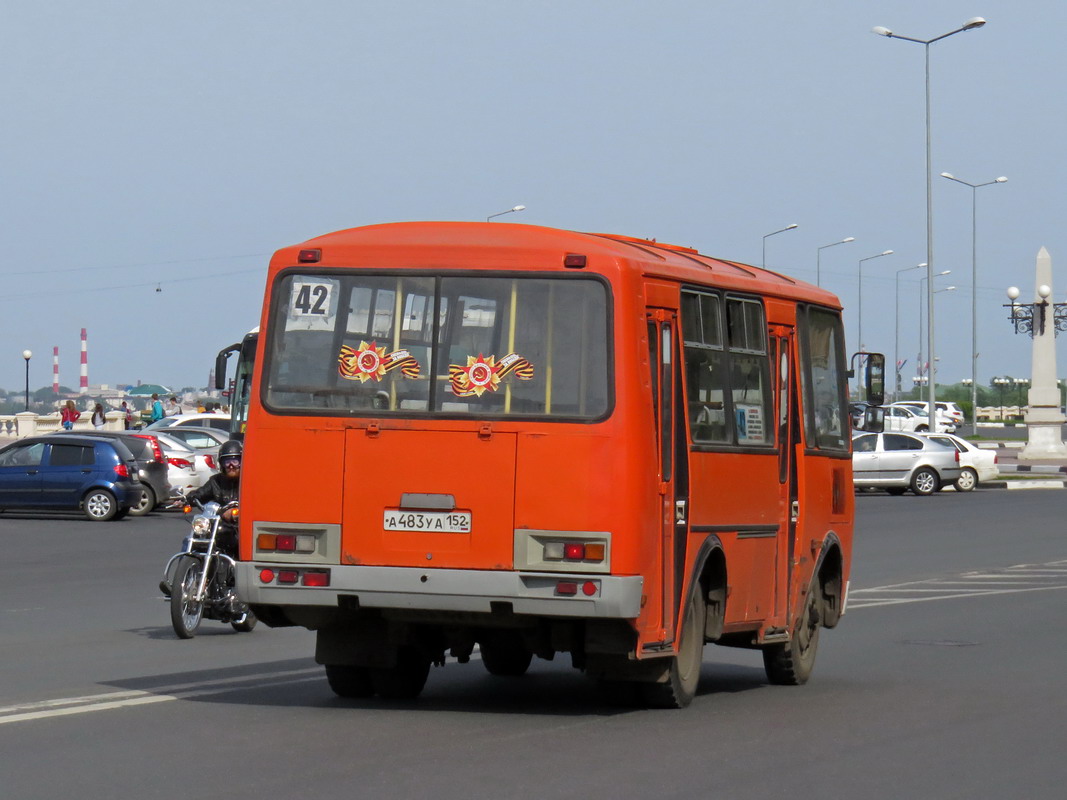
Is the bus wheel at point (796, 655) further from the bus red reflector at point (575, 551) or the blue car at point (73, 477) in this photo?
the blue car at point (73, 477)

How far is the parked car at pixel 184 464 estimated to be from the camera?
34.6 metres

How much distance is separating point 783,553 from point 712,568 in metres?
1.18

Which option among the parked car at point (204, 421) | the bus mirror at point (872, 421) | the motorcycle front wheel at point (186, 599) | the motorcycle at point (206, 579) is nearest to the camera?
the bus mirror at point (872, 421)

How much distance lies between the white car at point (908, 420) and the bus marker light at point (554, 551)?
6039 cm

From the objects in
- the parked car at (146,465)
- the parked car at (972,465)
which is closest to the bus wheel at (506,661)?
the parked car at (146,465)

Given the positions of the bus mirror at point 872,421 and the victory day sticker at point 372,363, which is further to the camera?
the bus mirror at point 872,421

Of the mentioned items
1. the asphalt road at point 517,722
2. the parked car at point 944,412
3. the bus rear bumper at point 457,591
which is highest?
the parked car at point 944,412

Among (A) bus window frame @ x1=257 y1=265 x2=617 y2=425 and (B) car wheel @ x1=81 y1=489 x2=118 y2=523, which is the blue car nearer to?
(B) car wheel @ x1=81 y1=489 x2=118 y2=523

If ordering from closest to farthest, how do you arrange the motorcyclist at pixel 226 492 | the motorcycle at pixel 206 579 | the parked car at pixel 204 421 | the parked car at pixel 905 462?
the motorcycle at pixel 206 579 → the motorcyclist at pixel 226 492 → the parked car at pixel 204 421 → the parked car at pixel 905 462

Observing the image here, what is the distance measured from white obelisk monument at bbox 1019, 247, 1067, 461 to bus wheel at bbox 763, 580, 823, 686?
45.3m

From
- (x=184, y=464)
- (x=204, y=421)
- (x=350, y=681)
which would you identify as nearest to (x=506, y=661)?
(x=350, y=681)

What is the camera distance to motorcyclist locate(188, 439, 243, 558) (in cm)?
1541

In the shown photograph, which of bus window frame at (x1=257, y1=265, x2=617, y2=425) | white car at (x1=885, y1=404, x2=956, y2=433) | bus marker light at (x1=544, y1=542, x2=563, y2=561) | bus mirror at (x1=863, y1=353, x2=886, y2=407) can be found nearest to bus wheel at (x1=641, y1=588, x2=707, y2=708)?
bus marker light at (x1=544, y1=542, x2=563, y2=561)

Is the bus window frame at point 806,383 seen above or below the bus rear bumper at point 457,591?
above
